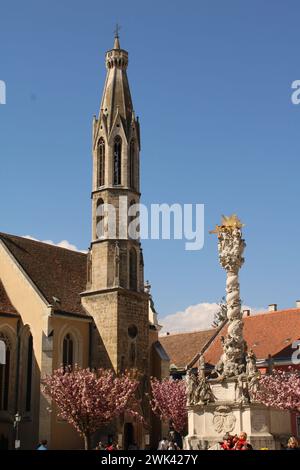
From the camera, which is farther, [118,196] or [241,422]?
[118,196]

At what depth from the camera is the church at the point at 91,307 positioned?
3862cm

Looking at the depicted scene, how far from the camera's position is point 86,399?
114 feet

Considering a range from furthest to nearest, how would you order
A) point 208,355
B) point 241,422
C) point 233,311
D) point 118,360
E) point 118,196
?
point 208,355 < point 118,196 < point 118,360 < point 233,311 < point 241,422

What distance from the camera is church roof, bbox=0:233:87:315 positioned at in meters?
41.4

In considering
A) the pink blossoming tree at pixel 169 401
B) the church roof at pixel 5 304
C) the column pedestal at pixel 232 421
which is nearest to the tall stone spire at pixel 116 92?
the church roof at pixel 5 304

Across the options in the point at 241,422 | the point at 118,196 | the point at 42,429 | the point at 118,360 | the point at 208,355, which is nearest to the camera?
the point at 241,422

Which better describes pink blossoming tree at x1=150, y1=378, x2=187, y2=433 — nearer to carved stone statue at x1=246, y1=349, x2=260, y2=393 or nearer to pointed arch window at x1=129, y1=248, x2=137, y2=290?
pointed arch window at x1=129, y1=248, x2=137, y2=290

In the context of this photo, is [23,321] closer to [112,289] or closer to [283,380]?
[112,289]

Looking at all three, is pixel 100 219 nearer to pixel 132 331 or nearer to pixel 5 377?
pixel 132 331

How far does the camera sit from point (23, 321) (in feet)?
132

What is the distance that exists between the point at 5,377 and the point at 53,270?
8.09 meters
